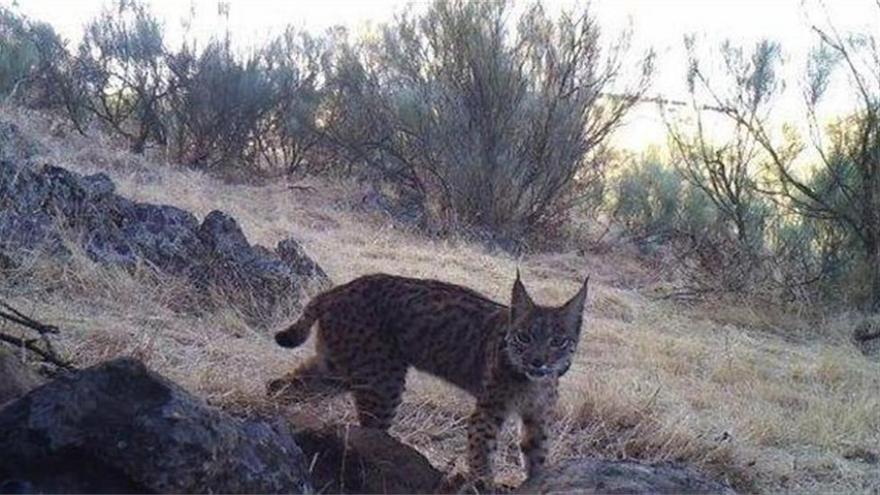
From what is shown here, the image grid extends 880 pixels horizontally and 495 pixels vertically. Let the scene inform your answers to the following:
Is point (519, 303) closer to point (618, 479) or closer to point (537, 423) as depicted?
point (537, 423)

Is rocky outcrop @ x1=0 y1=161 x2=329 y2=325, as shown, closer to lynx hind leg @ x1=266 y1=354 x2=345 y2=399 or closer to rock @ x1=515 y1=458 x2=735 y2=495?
lynx hind leg @ x1=266 y1=354 x2=345 y2=399

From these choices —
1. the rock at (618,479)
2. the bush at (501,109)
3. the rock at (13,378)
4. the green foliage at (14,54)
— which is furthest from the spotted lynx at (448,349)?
the green foliage at (14,54)

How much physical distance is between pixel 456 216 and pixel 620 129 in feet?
10.8

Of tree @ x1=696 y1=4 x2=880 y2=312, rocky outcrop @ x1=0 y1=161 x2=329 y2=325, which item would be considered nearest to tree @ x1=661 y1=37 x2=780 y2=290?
tree @ x1=696 y1=4 x2=880 y2=312

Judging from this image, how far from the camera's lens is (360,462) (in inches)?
157

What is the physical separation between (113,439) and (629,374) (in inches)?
180

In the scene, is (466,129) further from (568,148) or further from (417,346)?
(417,346)

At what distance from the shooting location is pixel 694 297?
37.8 ft

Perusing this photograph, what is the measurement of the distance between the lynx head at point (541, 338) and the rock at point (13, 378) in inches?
72.5

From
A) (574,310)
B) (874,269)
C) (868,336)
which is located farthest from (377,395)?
(874,269)

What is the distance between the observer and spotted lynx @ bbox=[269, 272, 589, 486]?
4.59 m

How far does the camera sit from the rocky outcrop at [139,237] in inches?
281

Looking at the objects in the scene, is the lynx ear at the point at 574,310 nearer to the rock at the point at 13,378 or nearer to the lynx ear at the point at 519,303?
the lynx ear at the point at 519,303

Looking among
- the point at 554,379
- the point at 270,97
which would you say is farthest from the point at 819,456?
the point at 270,97
